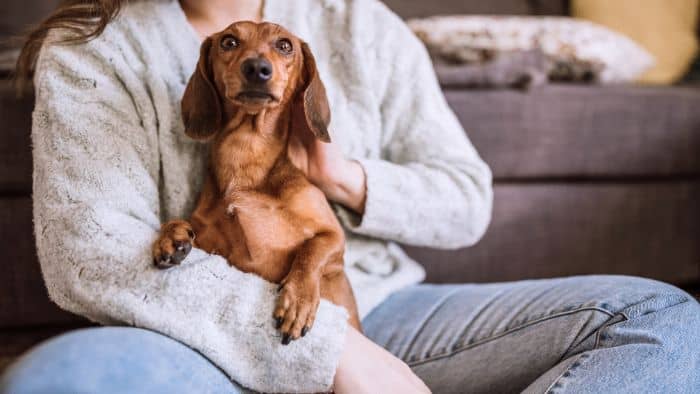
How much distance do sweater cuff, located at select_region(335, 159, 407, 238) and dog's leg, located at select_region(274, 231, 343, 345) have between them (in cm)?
10

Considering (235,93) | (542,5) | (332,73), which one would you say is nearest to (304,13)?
(332,73)

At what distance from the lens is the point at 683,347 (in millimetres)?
799

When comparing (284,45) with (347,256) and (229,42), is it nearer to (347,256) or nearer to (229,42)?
(229,42)

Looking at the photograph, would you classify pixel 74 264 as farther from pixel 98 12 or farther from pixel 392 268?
pixel 392 268

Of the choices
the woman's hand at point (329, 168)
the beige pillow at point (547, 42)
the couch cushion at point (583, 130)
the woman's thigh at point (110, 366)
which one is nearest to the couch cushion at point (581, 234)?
the couch cushion at point (583, 130)

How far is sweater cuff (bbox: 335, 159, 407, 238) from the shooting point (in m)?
1.03

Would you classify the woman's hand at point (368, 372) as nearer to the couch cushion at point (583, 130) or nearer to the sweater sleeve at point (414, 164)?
the sweater sleeve at point (414, 164)

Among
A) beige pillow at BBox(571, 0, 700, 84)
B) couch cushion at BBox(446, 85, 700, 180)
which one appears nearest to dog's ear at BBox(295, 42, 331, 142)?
couch cushion at BBox(446, 85, 700, 180)

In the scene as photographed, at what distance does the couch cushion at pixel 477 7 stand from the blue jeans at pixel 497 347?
1.50 meters

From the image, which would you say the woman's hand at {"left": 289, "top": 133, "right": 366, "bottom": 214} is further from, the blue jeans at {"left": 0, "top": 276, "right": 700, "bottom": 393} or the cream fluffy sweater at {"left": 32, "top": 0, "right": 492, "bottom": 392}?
the blue jeans at {"left": 0, "top": 276, "right": 700, "bottom": 393}

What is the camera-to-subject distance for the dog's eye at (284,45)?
94 cm

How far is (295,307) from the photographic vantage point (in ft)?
2.56

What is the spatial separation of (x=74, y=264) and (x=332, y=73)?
55 centimetres

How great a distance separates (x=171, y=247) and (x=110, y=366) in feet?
A: 0.71
